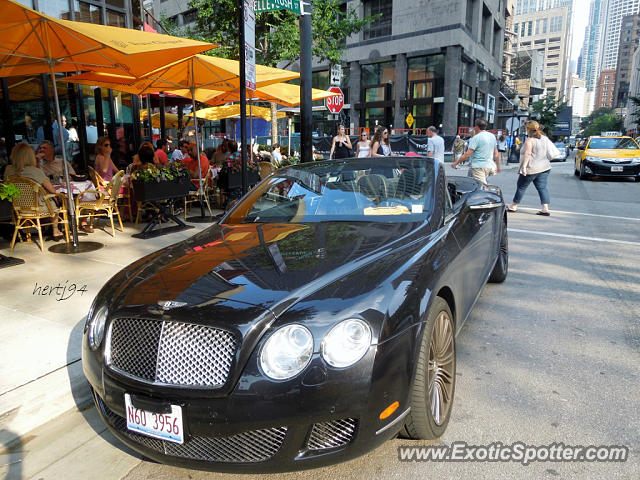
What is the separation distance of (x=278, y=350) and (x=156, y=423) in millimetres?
602

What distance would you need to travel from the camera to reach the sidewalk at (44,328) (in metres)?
2.96

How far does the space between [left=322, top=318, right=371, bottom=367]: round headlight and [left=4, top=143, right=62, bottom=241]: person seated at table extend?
243 inches

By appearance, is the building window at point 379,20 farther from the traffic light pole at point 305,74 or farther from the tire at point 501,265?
the tire at point 501,265

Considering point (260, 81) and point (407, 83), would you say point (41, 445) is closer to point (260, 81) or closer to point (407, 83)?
point (260, 81)

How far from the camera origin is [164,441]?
2021 millimetres

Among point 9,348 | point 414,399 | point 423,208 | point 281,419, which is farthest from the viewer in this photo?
point 9,348

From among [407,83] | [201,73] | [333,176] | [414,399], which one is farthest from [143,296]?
[407,83]

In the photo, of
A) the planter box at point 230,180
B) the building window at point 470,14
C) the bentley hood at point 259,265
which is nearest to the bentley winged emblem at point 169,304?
the bentley hood at point 259,265

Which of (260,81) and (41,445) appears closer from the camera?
(41,445)

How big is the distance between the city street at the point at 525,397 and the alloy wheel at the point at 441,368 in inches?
6.9

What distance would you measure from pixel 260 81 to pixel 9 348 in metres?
6.45

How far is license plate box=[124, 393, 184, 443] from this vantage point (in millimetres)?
1954

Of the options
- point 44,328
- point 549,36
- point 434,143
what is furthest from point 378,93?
point 549,36

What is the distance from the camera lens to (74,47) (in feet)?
21.3
